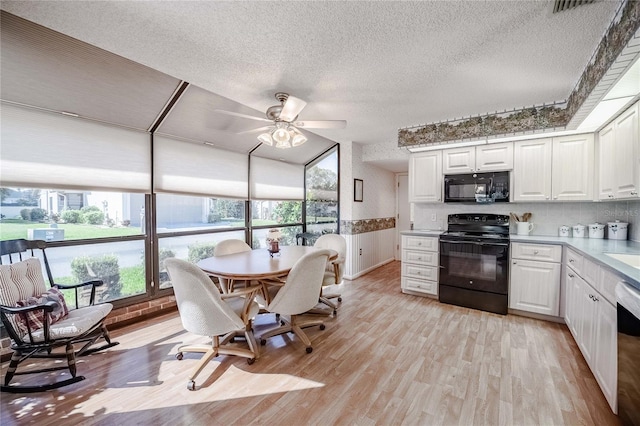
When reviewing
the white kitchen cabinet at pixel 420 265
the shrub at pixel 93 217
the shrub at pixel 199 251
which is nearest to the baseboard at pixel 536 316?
the white kitchen cabinet at pixel 420 265

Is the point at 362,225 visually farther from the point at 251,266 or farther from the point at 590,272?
the point at 590,272

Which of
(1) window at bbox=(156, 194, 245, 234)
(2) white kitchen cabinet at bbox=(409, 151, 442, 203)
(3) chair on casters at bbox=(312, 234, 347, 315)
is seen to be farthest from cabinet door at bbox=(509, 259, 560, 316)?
(1) window at bbox=(156, 194, 245, 234)

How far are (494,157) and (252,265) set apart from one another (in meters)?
3.33

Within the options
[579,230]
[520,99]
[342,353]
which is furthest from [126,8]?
[579,230]

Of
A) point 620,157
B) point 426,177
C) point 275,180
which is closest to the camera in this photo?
point 620,157

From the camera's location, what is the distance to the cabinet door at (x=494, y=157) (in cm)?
334

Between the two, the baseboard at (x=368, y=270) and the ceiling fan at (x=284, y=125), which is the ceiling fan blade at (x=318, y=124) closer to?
the ceiling fan at (x=284, y=125)

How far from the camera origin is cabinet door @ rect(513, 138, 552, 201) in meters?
3.15

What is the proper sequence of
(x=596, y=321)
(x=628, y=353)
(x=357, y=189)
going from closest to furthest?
(x=628, y=353), (x=596, y=321), (x=357, y=189)

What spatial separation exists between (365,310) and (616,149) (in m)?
2.99

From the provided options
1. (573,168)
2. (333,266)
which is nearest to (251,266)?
(333,266)

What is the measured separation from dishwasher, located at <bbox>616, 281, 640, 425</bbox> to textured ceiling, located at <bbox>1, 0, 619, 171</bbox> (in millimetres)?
1673

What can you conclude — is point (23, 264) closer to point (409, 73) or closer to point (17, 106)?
point (17, 106)

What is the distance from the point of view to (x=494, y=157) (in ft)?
11.2
